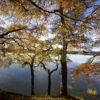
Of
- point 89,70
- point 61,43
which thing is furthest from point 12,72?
point 89,70

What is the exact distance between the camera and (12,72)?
65.8m

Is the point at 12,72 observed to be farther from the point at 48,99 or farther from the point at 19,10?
the point at 19,10

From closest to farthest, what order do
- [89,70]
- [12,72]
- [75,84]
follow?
[89,70]
[75,84]
[12,72]

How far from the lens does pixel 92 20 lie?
55.0ft

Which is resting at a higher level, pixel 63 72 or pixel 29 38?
pixel 29 38

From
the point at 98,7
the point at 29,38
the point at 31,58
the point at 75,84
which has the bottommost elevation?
the point at 75,84

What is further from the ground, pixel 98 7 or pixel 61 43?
pixel 98 7

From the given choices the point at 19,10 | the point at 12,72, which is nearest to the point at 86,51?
the point at 19,10

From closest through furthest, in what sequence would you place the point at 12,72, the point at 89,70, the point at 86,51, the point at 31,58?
the point at 89,70 < the point at 86,51 < the point at 31,58 < the point at 12,72

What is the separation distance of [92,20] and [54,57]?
22.7 feet

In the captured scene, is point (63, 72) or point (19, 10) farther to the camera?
point (63, 72)

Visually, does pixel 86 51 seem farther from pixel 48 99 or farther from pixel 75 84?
pixel 75 84

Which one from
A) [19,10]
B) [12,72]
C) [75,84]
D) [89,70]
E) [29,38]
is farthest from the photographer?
[12,72]

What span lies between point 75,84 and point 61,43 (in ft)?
107
